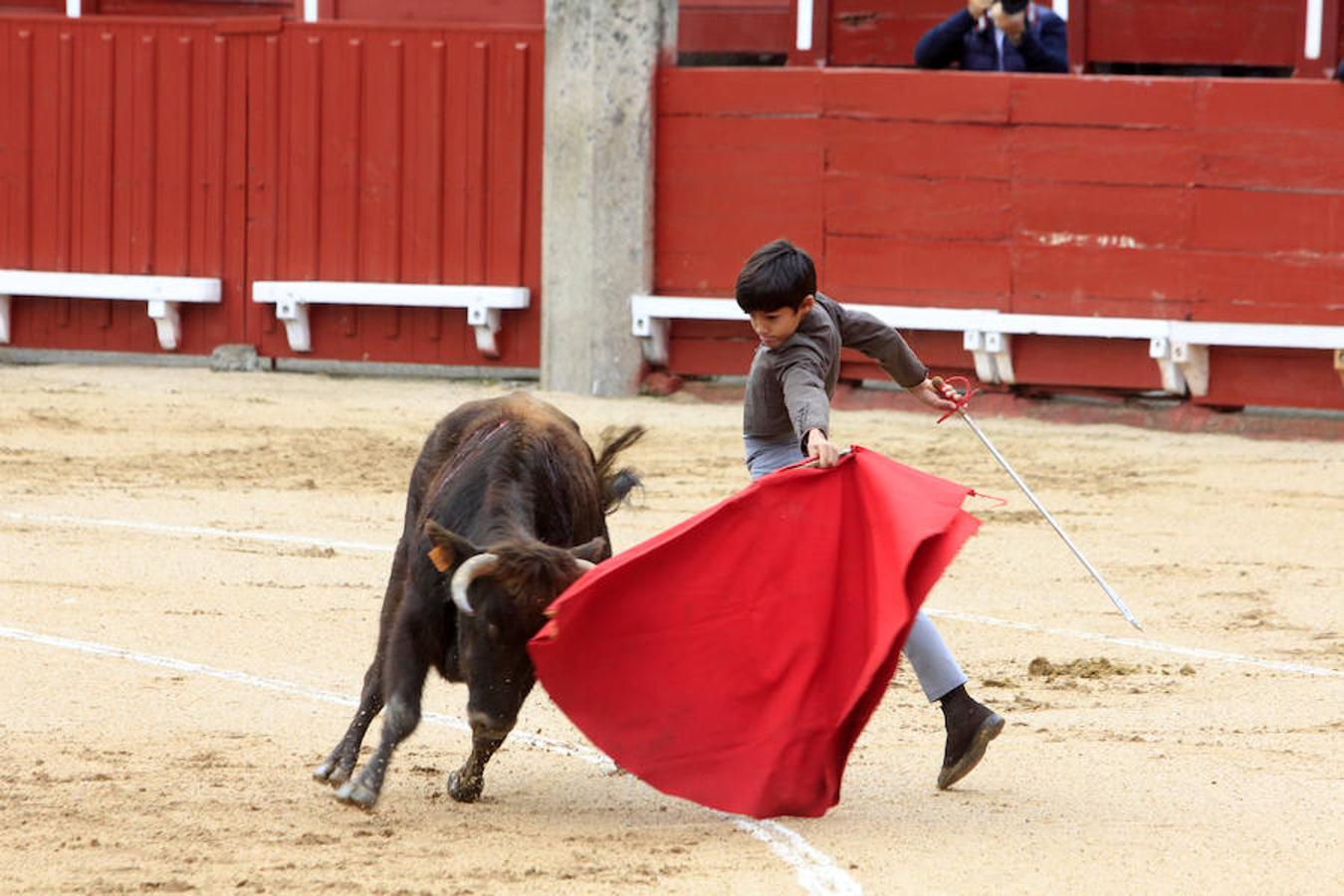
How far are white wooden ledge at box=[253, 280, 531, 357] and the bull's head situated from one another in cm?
714

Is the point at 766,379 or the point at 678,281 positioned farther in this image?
the point at 678,281

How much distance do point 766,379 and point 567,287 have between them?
660 centimetres

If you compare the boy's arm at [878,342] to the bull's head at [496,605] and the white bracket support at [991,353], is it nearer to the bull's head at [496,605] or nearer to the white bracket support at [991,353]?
the bull's head at [496,605]

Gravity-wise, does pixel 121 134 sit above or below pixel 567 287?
above

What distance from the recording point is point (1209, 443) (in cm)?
959

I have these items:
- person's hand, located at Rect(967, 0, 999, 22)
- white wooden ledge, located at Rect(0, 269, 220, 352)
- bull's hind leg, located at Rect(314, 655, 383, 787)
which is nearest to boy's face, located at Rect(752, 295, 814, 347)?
bull's hind leg, located at Rect(314, 655, 383, 787)

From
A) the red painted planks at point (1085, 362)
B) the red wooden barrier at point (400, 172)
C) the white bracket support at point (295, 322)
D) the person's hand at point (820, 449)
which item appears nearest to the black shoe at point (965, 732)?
the person's hand at point (820, 449)

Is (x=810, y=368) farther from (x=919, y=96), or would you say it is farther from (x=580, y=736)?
(x=919, y=96)

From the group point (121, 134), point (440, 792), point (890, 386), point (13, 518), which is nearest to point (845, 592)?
point (440, 792)

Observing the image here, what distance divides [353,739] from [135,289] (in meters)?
7.66

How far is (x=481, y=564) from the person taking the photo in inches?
151

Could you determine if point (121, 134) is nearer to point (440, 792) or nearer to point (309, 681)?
point (309, 681)

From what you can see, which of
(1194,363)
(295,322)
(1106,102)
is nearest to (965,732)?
(1194,363)

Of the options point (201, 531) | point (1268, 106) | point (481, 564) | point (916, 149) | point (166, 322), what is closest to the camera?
point (481, 564)
